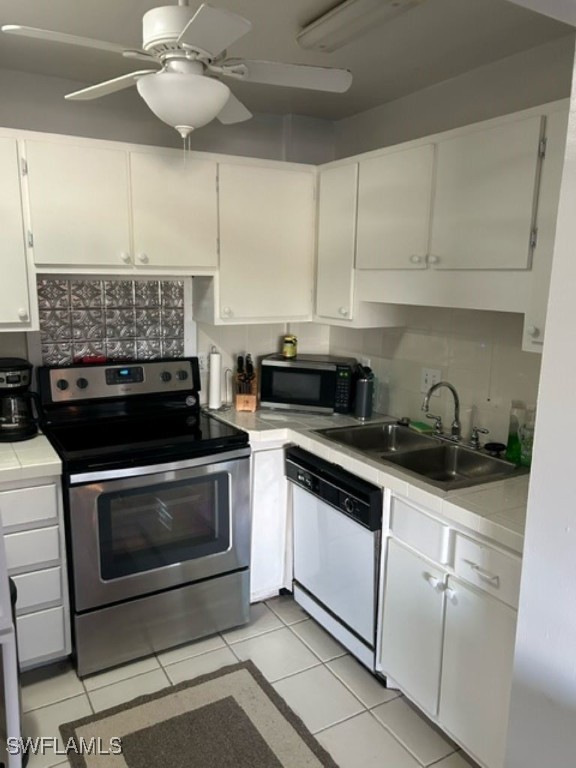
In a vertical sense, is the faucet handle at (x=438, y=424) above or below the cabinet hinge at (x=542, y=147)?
below

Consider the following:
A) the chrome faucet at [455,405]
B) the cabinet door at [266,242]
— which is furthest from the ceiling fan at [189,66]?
the chrome faucet at [455,405]

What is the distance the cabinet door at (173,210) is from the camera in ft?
8.12

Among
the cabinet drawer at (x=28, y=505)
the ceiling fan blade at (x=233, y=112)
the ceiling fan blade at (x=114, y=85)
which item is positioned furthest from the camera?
the cabinet drawer at (x=28, y=505)

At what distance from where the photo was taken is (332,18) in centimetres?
184

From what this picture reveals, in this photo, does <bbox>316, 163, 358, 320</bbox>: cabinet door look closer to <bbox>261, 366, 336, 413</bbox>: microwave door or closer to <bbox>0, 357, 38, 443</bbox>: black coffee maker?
<bbox>261, 366, 336, 413</bbox>: microwave door

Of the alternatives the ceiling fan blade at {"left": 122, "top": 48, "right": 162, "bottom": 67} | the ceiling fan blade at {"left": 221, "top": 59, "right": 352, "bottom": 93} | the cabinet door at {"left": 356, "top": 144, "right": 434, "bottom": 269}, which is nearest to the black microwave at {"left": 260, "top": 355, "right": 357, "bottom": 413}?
the cabinet door at {"left": 356, "top": 144, "right": 434, "bottom": 269}

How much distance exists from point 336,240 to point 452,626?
67.7 inches

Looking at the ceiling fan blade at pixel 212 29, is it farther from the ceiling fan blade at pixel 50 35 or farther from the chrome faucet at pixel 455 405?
the chrome faucet at pixel 455 405

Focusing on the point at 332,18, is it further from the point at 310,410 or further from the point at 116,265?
the point at 310,410

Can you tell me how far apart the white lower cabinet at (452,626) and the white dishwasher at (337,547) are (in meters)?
0.08

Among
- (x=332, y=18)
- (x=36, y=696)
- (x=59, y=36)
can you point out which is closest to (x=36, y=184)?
(x=59, y=36)

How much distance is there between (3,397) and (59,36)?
4.83ft

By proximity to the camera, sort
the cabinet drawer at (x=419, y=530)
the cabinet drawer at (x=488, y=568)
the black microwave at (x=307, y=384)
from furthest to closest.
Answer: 1. the black microwave at (x=307, y=384)
2. the cabinet drawer at (x=419, y=530)
3. the cabinet drawer at (x=488, y=568)

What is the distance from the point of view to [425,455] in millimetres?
2523
